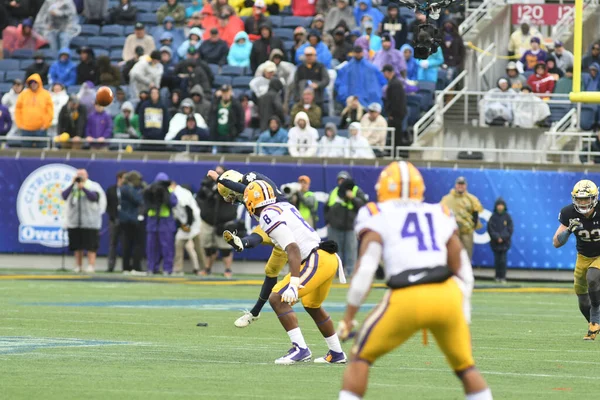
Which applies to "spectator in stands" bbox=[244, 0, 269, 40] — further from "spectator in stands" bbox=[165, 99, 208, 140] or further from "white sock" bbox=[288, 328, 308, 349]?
"white sock" bbox=[288, 328, 308, 349]

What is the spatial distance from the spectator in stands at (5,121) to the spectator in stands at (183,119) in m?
3.35

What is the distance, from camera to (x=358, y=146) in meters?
25.4

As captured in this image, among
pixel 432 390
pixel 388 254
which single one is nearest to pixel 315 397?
pixel 432 390

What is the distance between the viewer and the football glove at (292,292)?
11820 mm

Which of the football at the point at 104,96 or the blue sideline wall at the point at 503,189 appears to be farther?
the blue sideline wall at the point at 503,189

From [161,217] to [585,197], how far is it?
1208 cm

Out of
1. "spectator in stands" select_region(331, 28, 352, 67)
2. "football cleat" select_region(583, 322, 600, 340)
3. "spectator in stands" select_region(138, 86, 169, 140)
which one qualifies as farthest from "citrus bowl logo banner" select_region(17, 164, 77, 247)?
"football cleat" select_region(583, 322, 600, 340)

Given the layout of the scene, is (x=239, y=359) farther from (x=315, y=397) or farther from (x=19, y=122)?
(x=19, y=122)

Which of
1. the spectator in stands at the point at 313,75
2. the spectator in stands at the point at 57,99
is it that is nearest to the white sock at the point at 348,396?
the spectator in stands at the point at 313,75

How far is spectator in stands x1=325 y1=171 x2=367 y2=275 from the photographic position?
81.0ft

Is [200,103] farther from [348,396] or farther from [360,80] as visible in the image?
[348,396]

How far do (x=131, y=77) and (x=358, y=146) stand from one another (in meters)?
4.94

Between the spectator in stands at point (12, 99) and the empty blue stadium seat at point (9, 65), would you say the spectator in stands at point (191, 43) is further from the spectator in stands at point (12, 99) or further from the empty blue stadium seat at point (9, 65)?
the empty blue stadium seat at point (9, 65)

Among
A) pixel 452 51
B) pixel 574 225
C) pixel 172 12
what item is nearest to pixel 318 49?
pixel 452 51
